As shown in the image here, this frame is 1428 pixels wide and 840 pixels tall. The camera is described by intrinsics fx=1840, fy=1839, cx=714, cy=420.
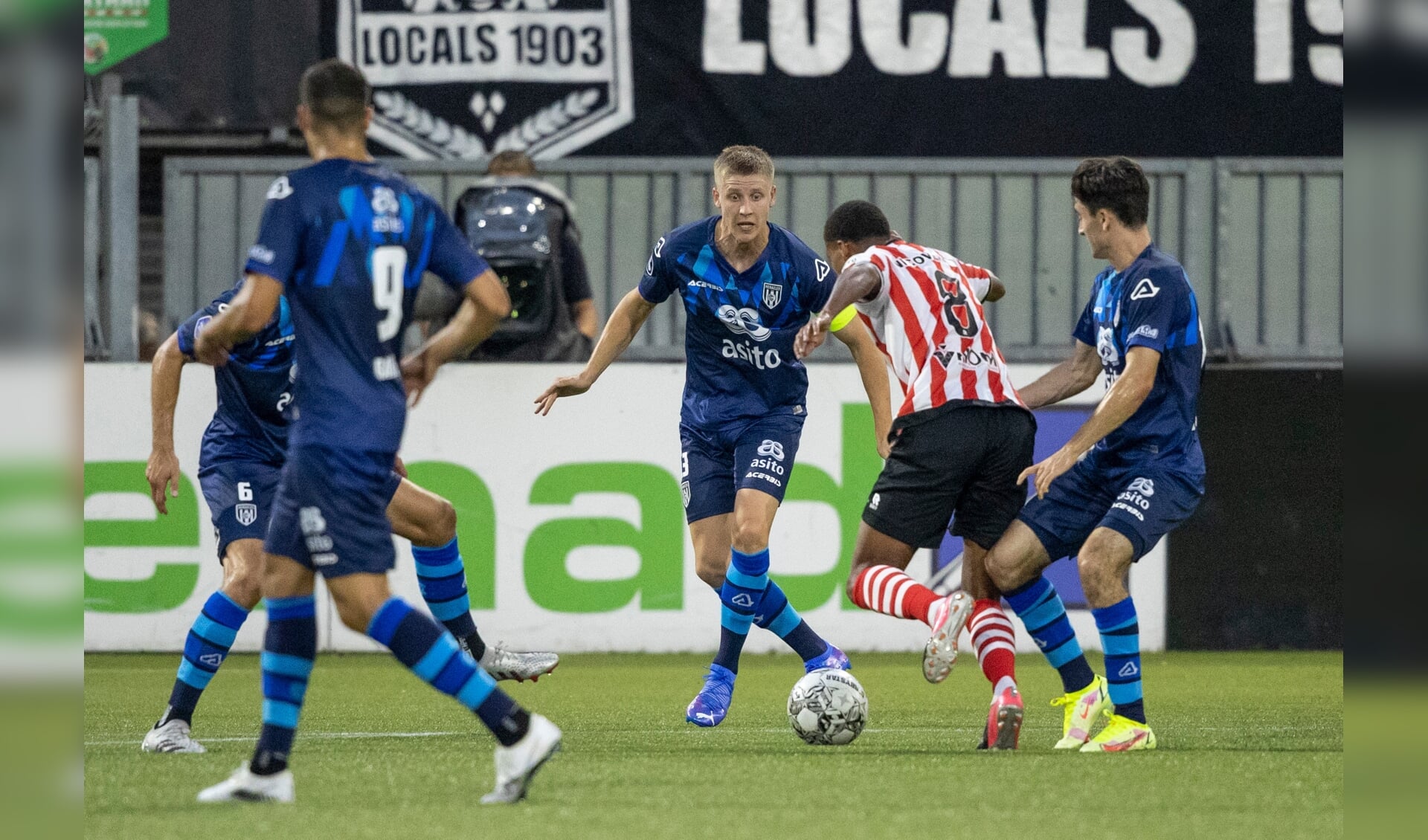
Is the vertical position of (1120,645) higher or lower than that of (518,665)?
higher

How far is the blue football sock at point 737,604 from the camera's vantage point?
6.88 meters

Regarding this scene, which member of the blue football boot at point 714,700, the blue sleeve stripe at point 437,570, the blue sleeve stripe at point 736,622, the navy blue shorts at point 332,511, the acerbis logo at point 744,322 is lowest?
the blue football boot at point 714,700

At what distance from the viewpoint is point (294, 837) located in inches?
156

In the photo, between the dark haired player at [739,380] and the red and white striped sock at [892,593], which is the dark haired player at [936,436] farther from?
the dark haired player at [739,380]

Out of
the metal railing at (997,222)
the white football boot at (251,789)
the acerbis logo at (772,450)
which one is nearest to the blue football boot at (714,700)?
the acerbis logo at (772,450)

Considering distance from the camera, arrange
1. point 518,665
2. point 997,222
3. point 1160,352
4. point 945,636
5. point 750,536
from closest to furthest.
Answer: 1. point 945,636
2. point 1160,352
3. point 518,665
4. point 750,536
5. point 997,222

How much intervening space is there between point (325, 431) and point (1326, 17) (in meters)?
9.14

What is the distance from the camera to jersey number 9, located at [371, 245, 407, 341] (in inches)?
180

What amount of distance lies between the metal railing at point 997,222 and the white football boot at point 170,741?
546cm

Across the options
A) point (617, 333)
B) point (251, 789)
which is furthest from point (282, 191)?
point (617, 333)

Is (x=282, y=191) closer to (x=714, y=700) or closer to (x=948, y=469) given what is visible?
(x=948, y=469)

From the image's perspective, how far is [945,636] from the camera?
5.55 meters

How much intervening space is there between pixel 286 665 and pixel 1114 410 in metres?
2.69

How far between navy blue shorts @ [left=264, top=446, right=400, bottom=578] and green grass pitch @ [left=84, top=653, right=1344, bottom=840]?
0.61 meters
